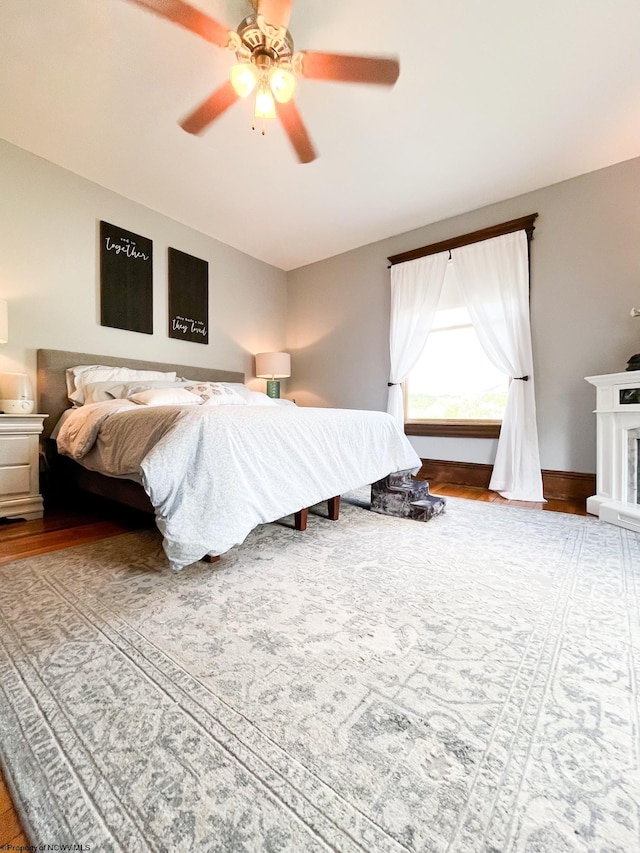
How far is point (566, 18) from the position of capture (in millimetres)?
1731

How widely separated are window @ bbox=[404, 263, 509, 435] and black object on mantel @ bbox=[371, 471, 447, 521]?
4.14ft

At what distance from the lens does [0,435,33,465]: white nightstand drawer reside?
224 cm

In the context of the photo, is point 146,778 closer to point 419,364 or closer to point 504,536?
point 504,536

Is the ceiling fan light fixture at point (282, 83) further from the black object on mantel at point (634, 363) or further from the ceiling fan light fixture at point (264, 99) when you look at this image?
the black object on mantel at point (634, 363)

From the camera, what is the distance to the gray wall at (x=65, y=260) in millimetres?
2615

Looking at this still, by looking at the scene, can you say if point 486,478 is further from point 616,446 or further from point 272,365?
point 272,365

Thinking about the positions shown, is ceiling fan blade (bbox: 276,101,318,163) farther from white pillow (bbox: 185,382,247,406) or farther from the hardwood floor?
the hardwood floor

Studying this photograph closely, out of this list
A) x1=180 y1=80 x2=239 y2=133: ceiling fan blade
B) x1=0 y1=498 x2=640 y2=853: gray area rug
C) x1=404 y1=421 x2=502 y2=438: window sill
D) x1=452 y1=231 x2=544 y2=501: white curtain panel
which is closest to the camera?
x1=0 y1=498 x2=640 y2=853: gray area rug

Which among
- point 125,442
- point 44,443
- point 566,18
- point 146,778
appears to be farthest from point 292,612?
point 566,18

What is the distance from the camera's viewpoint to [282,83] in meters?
1.74

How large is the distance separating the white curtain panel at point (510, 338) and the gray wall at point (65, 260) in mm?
2857

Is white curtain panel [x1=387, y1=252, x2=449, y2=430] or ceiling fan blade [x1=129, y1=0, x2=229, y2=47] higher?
ceiling fan blade [x1=129, y1=0, x2=229, y2=47]

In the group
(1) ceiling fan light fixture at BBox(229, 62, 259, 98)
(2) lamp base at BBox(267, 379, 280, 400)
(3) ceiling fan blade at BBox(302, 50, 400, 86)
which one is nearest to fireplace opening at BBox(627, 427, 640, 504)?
(3) ceiling fan blade at BBox(302, 50, 400, 86)

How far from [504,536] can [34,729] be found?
85.3 inches
